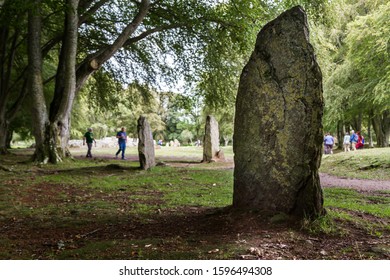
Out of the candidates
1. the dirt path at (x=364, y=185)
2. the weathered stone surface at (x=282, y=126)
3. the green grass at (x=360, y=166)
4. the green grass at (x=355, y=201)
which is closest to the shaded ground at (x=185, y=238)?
the weathered stone surface at (x=282, y=126)

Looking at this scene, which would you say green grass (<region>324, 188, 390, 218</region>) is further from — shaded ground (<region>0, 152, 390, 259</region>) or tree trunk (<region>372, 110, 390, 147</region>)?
tree trunk (<region>372, 110, 390, 147</region>)

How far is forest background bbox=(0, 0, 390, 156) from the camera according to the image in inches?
610

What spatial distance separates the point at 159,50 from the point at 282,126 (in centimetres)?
1726

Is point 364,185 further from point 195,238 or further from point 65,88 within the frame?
point 65,88

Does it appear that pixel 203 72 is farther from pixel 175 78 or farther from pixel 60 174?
pixel 60 174

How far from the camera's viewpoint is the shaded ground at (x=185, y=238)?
399 centimetres

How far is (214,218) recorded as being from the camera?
18.2 ft

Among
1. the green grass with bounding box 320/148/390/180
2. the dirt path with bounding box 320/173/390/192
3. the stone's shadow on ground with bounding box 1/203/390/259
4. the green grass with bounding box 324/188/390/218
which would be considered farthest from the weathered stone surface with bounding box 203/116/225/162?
the stone's shadow on ground with bounding box 1/203/390/259

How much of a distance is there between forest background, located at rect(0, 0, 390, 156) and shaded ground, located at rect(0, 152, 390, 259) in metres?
8.30

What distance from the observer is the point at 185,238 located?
472cm

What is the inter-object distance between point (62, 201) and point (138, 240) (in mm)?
4192

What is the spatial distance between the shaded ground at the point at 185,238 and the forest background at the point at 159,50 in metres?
8.30

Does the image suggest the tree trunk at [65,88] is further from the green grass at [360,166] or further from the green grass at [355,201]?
the green grass at [360,166]

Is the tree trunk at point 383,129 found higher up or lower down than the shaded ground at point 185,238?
higher up
